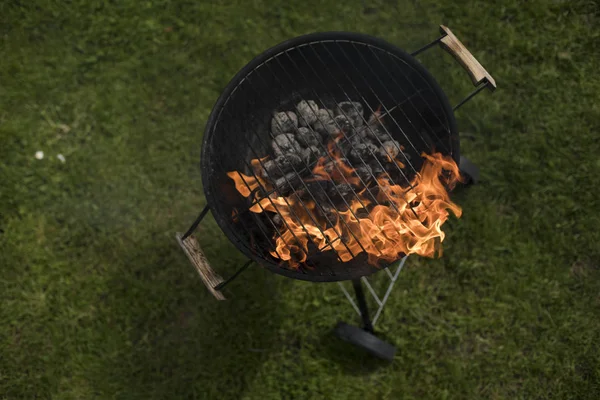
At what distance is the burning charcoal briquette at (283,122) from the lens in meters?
2.83

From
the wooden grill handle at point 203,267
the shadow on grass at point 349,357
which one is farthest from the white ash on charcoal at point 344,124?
the shadow on grass at point 349,357

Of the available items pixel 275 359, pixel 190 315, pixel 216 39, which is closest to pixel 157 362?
pixel 190 315

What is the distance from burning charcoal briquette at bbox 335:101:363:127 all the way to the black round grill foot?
142cm

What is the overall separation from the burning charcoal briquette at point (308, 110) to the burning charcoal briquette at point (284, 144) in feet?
0.40

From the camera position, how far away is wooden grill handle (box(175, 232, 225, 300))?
8.75 ft

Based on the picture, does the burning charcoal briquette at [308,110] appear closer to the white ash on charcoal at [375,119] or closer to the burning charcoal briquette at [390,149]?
the white ash on charcoal at [375,119]

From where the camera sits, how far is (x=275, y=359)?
3.55m

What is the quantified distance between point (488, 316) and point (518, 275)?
14.7 inches

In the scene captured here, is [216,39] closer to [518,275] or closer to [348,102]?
[348,102]

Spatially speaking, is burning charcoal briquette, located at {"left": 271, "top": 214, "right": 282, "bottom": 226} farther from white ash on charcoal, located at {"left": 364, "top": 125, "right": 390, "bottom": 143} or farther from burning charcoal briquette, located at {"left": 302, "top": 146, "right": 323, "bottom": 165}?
white ash on charcoal, located at {"left": 364, "top": 125, "right": 390, "bottom": 143}

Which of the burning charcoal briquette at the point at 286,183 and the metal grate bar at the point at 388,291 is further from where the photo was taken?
the metal grate bar at the point at 388,291

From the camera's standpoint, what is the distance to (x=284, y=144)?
2818 mm

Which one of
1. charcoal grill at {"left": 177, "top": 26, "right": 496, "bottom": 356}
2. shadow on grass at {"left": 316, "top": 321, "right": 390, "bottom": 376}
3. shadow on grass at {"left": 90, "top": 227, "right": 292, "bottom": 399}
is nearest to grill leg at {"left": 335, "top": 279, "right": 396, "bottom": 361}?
shadow on grass at {"left": 316, "top": 321, "right": 390, "bottom": 376}

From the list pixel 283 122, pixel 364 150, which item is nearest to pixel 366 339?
pixel 364 150
